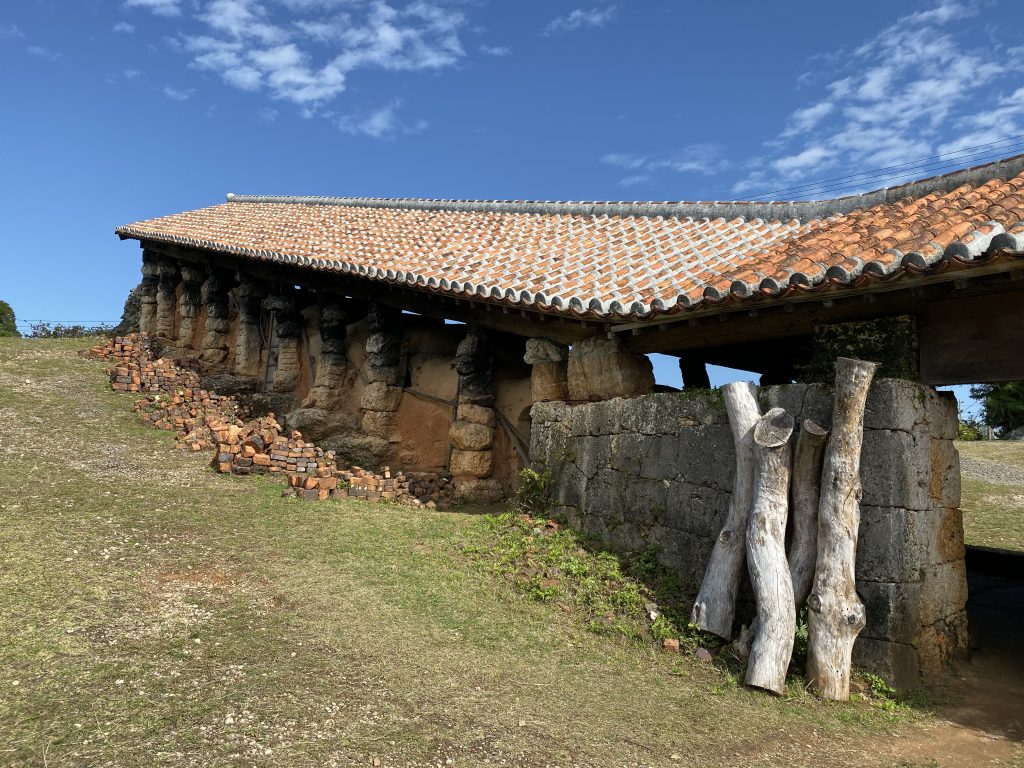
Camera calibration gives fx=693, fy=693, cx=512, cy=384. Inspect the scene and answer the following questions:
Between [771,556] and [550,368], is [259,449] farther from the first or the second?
[771,556]

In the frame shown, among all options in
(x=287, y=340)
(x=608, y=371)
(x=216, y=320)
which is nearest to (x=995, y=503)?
(x=608, y=371)

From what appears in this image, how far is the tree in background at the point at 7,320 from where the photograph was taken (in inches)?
1185

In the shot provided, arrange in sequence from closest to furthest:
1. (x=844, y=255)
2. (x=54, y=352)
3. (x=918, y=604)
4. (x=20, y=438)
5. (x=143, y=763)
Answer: (x=143, y=763), (x=918, y=604), (x=844, y=255), (x=20, y=438), (x=54, y=352)

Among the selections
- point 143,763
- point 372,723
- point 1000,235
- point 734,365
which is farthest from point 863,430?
point 734,365

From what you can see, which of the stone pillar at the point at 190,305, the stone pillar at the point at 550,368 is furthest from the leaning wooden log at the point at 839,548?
the stone pillar at the point at 190,305

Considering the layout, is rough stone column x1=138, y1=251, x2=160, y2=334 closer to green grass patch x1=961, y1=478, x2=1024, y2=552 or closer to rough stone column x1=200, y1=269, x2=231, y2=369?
rough stone column x1=200, y1=269, x2=231, y2=369

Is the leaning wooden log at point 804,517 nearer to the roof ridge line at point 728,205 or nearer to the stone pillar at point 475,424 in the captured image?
the roof ridge line at point 728,205

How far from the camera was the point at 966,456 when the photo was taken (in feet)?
55.3

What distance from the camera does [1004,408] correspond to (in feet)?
84.4

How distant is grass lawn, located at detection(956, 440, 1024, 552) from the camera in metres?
10.3

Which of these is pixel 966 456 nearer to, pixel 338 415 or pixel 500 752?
pixel 338 415

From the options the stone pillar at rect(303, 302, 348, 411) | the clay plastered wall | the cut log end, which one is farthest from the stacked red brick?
the cut log end

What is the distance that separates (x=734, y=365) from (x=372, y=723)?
8096 millimetres

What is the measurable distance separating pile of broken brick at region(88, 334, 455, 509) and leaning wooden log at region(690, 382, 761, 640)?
4713 millimetres
